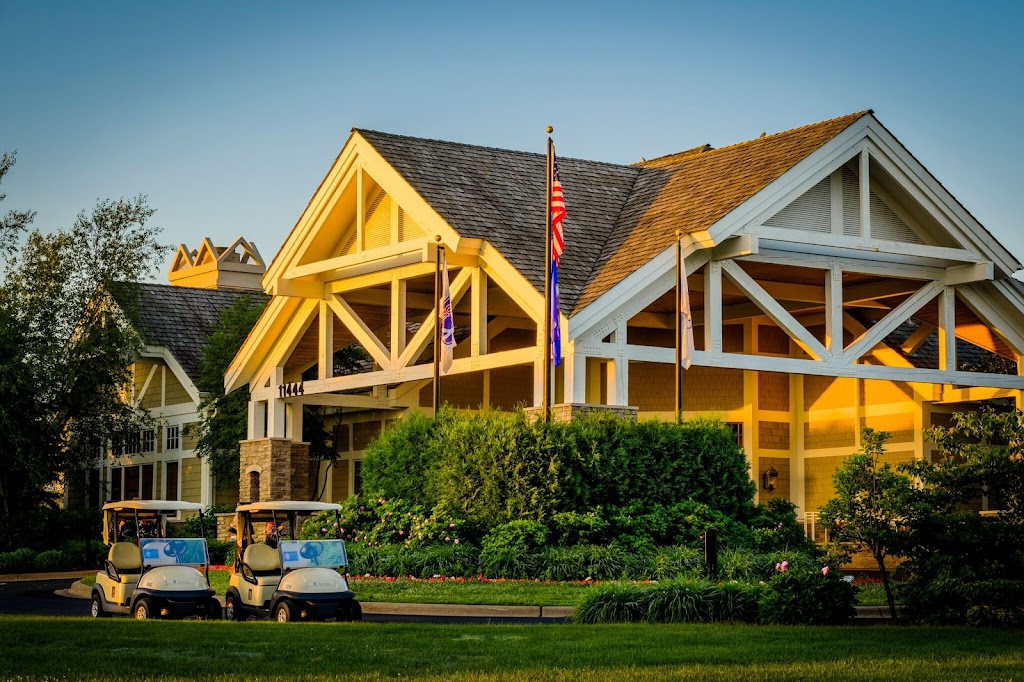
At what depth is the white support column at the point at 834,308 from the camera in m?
30.5

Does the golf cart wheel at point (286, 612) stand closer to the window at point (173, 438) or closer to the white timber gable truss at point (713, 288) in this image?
the white timber gable truss at point (713, 288)

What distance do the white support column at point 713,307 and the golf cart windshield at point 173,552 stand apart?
11054 mm

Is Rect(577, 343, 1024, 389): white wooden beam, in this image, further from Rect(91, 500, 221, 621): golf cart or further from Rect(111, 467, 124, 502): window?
Rect(111, 467, 124, 502): window

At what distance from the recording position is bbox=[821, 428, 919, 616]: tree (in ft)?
62.8

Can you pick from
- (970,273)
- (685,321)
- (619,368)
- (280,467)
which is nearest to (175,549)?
(619,368)

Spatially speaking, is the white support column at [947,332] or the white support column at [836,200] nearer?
the white support column at [836,200]

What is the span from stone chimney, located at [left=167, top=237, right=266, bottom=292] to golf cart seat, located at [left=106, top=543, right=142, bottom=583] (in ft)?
111

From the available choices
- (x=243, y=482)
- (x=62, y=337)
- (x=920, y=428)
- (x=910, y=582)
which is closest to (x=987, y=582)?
(x=910, y=582)

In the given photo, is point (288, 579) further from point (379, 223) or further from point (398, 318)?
point (379, 223)

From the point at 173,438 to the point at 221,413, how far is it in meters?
3.19

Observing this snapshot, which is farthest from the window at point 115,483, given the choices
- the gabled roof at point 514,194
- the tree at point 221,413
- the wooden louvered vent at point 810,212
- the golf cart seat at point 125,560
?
the golf cart seat at point 125,560

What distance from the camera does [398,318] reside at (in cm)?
3278

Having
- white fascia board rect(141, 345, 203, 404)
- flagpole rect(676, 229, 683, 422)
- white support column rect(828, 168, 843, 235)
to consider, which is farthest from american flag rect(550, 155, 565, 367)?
white fascia board rect(141, 345, 203, 404)

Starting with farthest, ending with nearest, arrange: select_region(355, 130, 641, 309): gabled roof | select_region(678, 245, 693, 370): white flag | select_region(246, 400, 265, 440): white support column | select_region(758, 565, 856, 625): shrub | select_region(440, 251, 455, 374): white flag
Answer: select_region(246, 400, 265, 440): white support column < select_region(440, 251, 455, 374): white flag < select_region(355, 130, 641, 309): gabled roof < select_region(678, 245, 693, 370): white flag < select_region(758, 565, 856, 625): shrub
